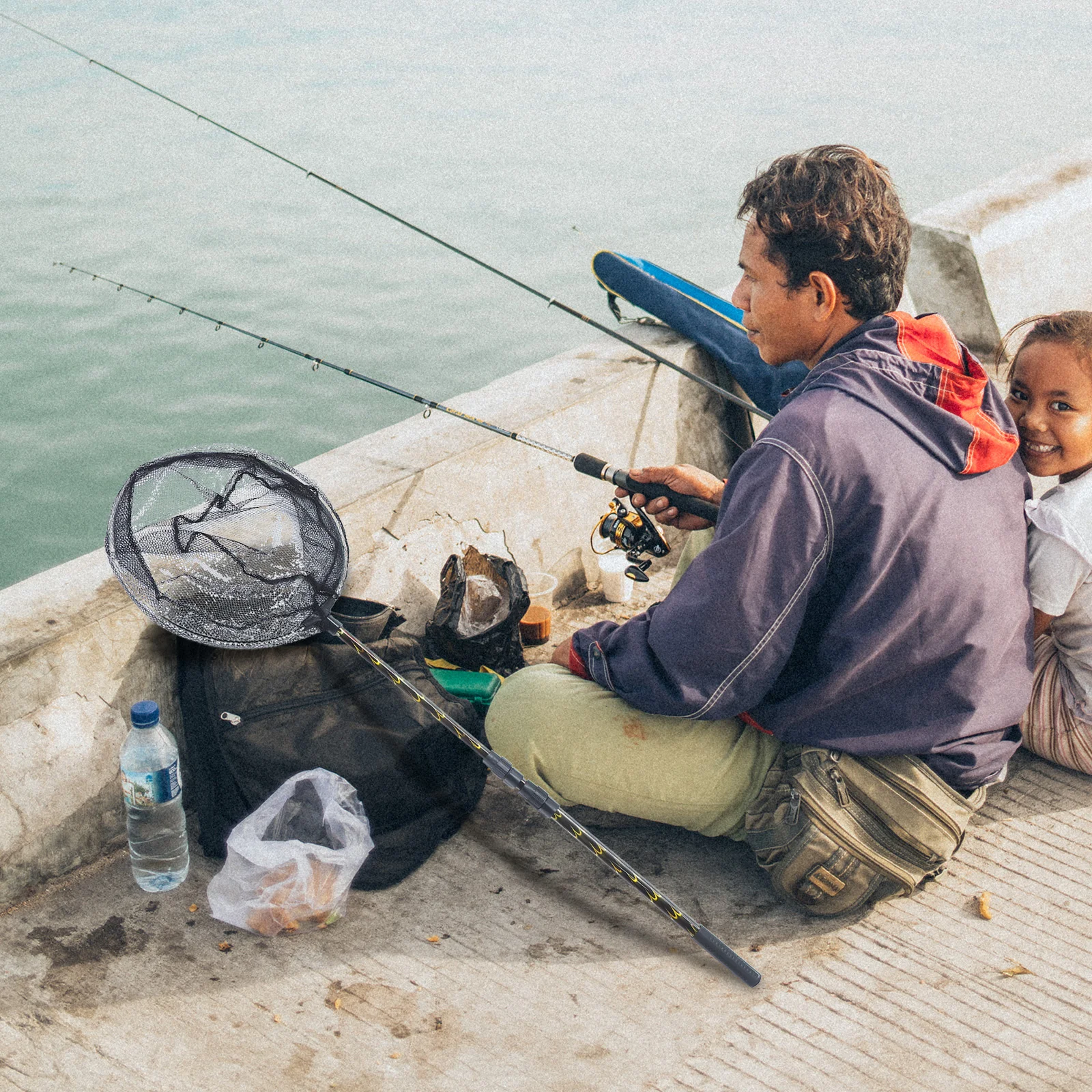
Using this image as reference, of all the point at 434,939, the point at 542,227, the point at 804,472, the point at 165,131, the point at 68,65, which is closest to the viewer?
the point at 804,472

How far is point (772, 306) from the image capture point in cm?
277

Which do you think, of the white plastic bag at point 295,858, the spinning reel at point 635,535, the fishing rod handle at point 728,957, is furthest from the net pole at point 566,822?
the spinning reel at point 635,535

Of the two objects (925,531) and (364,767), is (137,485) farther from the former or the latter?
(925,531)

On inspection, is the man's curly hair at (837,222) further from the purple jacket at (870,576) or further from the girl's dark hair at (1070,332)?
the girl's dark hair at (1070,332)

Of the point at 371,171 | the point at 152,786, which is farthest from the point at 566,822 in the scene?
the point at 371,171

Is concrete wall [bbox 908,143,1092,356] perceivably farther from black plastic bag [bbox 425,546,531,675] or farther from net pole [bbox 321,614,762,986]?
net pole [bbox 321,614,762,986]

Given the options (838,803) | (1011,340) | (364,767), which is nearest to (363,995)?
(364,767)

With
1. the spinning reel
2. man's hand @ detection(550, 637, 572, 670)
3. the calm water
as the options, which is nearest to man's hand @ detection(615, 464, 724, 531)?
the spinning reel

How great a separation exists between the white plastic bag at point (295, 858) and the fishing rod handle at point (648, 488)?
1120 mm

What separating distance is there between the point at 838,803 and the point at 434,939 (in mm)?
987

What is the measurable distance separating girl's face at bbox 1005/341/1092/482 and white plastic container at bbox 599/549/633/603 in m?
1.61

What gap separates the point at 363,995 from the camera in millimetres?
2689

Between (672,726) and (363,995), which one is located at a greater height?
(672,726)

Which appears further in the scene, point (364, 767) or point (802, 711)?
point (364, 767)
